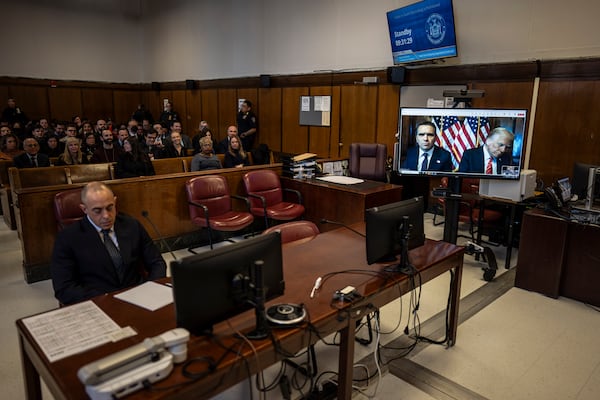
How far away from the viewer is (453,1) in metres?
5.91

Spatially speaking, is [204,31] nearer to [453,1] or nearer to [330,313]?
[453,1]

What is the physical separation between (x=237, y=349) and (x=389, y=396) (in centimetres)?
126

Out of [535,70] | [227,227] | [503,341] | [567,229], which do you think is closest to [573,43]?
[535,70]

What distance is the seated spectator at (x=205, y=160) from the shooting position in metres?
5.57

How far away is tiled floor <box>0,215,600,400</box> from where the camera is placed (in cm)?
247

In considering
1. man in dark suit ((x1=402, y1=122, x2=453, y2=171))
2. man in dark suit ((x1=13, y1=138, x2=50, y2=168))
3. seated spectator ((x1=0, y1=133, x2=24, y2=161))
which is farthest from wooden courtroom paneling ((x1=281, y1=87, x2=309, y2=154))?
man in dark suit ((x1=402, y1=122, x2=453, y2=171))

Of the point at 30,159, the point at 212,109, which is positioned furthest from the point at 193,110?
the point at 30,159

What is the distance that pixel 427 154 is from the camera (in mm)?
3504

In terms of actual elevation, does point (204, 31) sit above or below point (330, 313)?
above

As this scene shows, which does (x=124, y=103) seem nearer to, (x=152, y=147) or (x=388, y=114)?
(x=152, y=147)

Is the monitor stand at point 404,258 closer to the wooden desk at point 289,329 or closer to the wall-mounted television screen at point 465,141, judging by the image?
the wooden desk at point 289,329

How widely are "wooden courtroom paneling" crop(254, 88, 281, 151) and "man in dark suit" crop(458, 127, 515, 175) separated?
19.3ft

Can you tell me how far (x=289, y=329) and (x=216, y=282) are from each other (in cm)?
38

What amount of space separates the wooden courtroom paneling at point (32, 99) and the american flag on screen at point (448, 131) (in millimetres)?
11766
